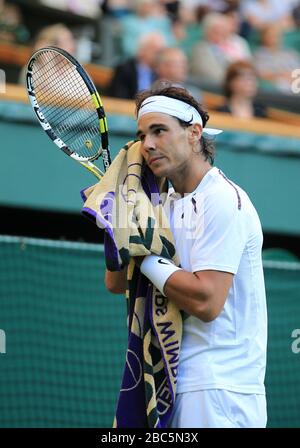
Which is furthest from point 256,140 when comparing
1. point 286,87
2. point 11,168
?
point 286,87

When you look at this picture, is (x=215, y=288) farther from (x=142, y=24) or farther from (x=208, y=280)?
(x=142, y=24)

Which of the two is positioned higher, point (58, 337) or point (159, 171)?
point (159, 171)

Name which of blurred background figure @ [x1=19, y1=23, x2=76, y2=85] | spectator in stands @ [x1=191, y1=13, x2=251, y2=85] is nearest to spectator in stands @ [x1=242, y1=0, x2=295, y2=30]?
spectator in stands @ [x1=191, y1=13, x2=251, y2=85]

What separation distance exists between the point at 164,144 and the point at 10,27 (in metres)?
5.78

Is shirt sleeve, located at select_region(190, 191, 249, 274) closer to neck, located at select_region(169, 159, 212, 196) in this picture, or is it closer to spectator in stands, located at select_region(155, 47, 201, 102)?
neck, located at select_region(169, 159, 212, 196)

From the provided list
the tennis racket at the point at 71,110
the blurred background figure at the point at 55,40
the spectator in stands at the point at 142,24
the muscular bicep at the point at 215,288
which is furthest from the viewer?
the spectator in stands at the point at 142,24

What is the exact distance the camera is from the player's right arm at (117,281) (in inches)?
154

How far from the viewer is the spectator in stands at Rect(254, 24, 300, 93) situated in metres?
10.5

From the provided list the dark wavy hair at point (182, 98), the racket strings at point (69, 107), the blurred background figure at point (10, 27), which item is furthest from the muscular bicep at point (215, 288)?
the blurred background figure at point (10, 27)

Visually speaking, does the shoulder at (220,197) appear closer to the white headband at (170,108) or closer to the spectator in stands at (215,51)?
the white headband at (170,108)

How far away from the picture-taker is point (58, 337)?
7.04 metres

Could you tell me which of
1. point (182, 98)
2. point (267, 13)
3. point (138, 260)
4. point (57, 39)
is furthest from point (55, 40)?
point (138, 260)

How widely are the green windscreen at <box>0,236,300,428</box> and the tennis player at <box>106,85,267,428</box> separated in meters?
3.34

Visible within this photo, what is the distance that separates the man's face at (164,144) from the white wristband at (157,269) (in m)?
0.34
